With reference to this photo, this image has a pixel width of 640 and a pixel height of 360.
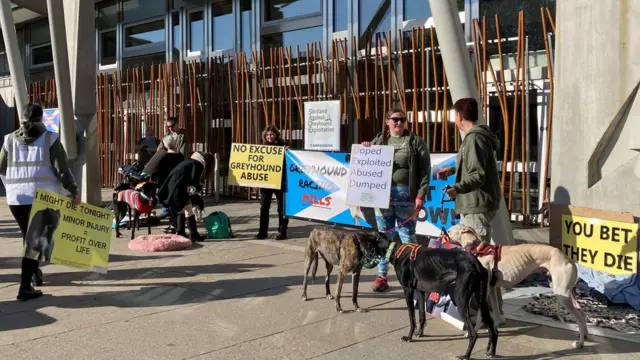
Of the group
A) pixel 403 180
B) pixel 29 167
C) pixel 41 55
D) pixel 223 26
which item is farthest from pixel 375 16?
pixel 41 55

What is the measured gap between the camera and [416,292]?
4734mm

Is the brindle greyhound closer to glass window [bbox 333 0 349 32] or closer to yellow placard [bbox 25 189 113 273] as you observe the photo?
yellow placard [bbox 25 189 113 273]

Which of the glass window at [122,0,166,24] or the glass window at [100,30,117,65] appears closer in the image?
the glass window at [122,0,166,24]

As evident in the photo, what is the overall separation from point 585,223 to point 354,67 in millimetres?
6915

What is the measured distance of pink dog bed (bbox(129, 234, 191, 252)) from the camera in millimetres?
8367

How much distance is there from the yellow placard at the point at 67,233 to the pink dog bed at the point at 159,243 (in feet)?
6.23

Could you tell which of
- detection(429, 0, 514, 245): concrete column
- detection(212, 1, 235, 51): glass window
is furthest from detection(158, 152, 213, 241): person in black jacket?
detection(212, 1, 235, 51): glass window

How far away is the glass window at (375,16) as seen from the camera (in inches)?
485

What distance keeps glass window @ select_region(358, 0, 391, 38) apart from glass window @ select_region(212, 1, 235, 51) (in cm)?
447

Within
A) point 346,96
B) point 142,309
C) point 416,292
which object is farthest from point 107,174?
point 416,292

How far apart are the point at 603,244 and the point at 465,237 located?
1.48 metres

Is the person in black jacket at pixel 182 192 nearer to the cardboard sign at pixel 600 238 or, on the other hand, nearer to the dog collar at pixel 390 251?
the dog collar at pixel 390 251

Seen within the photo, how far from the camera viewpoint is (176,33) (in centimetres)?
1756

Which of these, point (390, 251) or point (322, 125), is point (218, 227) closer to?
point (322, 125)
